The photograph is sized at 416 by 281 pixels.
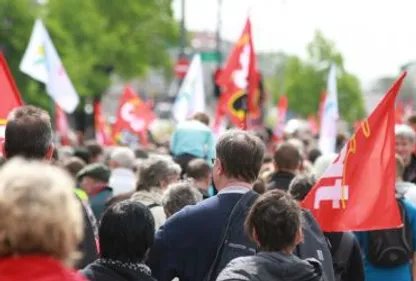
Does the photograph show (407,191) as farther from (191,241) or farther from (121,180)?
(121,180)

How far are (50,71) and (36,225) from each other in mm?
12898

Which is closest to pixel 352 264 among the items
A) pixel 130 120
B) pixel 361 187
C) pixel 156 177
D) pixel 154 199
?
pixel 361 187

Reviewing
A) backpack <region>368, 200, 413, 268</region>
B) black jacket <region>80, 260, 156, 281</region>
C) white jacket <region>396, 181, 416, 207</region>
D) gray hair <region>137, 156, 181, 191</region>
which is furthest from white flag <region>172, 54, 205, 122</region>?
black jacket <region>80, 260, 156, 281</region>

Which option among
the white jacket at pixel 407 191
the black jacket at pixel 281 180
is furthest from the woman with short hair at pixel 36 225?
the black jacket at pixel 281 180

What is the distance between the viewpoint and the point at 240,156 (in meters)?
5.48

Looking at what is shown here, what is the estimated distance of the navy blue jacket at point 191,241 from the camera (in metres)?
5.38

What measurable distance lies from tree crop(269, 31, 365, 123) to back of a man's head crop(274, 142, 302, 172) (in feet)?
270

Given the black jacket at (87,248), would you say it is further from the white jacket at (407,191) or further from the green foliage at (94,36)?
the green foliage at (94,36)

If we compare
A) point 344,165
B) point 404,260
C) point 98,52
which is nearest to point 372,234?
point 404,260

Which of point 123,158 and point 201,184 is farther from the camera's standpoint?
point 123,158

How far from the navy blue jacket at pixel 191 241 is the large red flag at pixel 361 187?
108 centimetres

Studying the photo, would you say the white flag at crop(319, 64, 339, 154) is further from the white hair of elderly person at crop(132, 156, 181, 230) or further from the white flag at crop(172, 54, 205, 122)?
the white hair of elderly person at crop(132, 156, 181, 230)

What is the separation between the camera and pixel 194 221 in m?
5.39

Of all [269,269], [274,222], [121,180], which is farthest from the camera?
[121,180]
